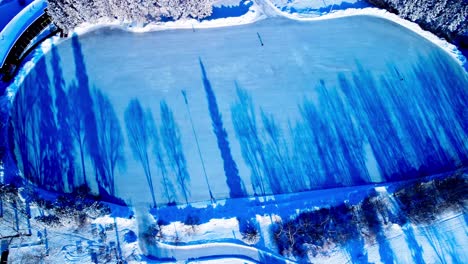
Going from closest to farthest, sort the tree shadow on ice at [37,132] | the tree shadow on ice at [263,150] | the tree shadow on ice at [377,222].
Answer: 1. the tree shadow on ice at [377,222]
2. the tree shadow on ice at [37,132]
3. the tree shadow on ice at [263,150]

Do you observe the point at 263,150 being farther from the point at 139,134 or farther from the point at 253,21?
the point at 253,21

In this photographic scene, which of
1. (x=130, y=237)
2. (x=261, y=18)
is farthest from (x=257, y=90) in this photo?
(x=130, y=237)

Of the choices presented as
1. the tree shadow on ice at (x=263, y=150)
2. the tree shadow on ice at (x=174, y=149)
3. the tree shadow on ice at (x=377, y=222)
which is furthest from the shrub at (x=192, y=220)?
the tree shadow on ice at (x=377, y=222)

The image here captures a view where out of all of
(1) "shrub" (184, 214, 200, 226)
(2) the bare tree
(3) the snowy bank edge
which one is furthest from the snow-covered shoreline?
(1) "shrub" (184, 214, 200, 226)

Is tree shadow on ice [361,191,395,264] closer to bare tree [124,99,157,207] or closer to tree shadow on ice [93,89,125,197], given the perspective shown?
bare tree [124,99,157,207]

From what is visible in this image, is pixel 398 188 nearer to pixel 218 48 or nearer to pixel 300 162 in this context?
pixel 300 162

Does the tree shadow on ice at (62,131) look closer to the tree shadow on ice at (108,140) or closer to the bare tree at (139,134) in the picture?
the tree shadow on ice at (108,140)
